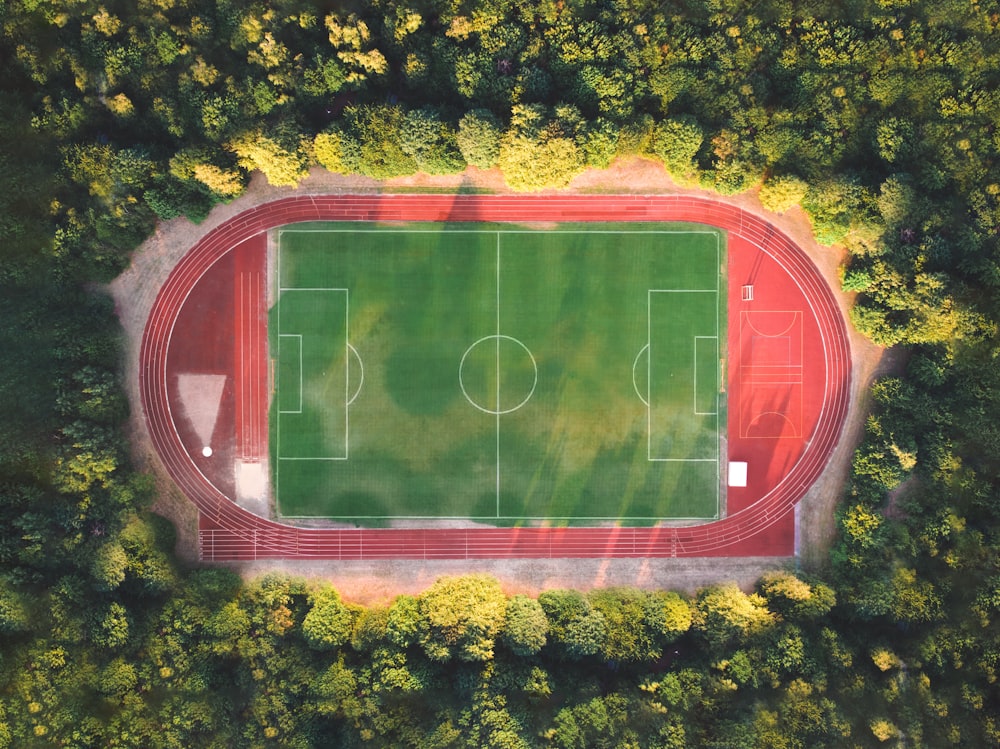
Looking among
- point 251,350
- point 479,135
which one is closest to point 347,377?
point 251,350

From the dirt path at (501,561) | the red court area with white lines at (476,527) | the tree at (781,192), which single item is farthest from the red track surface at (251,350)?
the tree at (781,192)

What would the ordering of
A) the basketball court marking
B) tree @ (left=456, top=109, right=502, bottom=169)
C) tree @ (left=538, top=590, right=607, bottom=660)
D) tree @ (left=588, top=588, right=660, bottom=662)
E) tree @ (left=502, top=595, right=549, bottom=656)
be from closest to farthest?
1. tree @ (left=456, top=109, right=502, bottom=169)
2. tree @ (left=502, top=595, right=549, bottom=656)
3. tree @ (left=538, top=590, right=607, bottom=660)
4. tree @ (left=588, top=588, right=660, bottom=662)
5. the basketball court marking

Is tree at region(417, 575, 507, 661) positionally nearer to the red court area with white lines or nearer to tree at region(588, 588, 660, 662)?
the red court area with white lines

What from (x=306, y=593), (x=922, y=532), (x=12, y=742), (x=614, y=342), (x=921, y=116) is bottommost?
(x=12, y=742)

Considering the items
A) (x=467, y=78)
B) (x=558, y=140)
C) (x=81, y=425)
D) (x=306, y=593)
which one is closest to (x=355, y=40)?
(x=467, y=78)

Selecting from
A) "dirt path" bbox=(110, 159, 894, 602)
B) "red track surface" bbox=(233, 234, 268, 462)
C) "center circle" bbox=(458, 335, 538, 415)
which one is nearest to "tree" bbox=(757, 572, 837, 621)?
"dirt path" bbox=(110, 159, 894, 602)

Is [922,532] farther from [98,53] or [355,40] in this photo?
[98,53]
